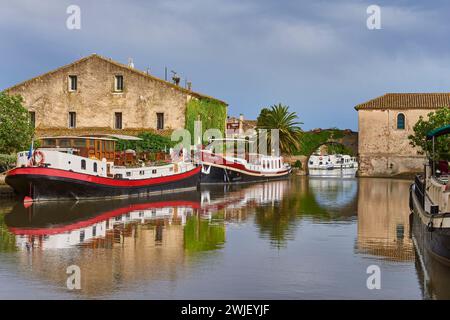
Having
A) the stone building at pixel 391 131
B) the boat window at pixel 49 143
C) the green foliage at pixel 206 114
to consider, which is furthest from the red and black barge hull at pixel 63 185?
the stone building at pixel 391 131

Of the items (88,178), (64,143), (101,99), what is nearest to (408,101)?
(101,99)

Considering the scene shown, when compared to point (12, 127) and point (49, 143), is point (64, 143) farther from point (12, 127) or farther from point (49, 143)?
point (12, 127)

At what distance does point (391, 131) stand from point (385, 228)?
4472 centimetres

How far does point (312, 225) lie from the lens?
2164 centimetres

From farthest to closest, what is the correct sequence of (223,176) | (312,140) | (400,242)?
(312,140) → (223,176) → (400,242)

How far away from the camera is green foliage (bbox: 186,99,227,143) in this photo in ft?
160

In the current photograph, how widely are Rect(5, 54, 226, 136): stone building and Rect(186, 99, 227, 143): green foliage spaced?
512 millimetres

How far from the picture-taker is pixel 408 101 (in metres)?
64.2

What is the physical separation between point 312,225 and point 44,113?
33.1 m

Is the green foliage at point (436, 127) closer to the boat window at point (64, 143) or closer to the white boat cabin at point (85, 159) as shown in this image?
the white boat cabin at point (85, 159)

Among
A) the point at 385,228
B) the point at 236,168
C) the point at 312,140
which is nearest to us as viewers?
the point at 385,228

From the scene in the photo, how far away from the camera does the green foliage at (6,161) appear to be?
3453cm

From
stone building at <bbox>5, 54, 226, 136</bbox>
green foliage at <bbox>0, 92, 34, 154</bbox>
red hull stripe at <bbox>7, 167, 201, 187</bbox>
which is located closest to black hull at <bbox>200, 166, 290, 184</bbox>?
stone building at <bbox>5, 54, 226, 136</bbox>
